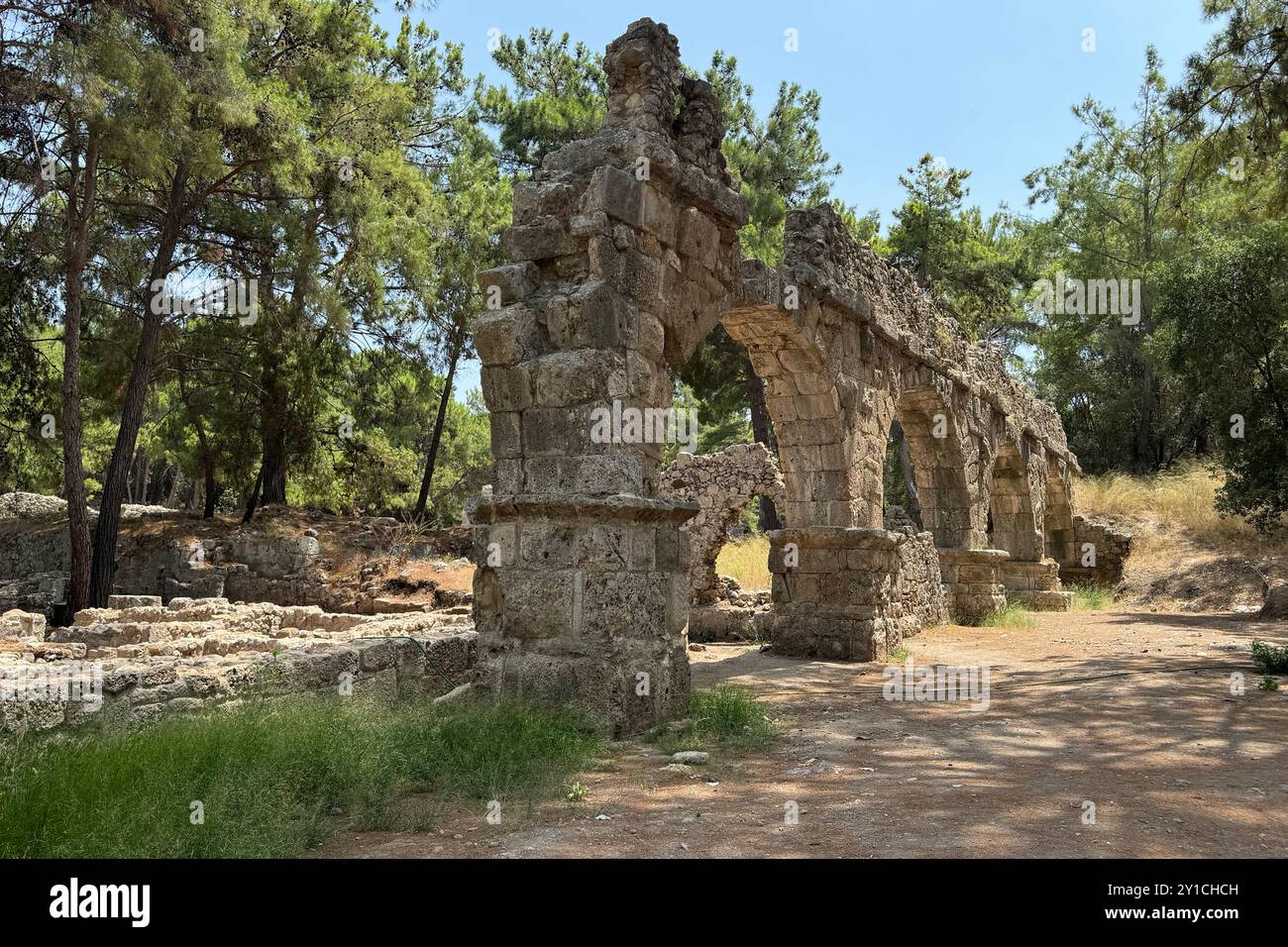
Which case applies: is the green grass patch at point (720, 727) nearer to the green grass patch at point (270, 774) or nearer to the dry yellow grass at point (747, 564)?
the green grass patch at point (270, 774)

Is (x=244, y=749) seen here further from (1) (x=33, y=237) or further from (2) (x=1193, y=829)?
(1) (x=33, y=237)

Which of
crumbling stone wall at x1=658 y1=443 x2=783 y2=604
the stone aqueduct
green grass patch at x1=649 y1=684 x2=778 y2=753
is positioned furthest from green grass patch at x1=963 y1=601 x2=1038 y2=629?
green grass patch at x1=649 y1=684 x2=778 y2=753

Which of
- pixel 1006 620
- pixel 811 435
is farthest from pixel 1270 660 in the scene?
pixel 1006 620

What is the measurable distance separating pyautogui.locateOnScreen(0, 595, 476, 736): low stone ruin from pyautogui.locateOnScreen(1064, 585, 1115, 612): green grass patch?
13601 mm

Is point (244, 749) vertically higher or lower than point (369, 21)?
lower

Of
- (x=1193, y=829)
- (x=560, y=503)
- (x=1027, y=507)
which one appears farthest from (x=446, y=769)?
(x=1027, y=507)

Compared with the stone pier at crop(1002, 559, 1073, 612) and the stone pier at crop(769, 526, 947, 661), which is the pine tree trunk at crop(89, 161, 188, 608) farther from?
the stone pier at crop(1002, 559, 1073, 612)

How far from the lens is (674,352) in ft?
22.0

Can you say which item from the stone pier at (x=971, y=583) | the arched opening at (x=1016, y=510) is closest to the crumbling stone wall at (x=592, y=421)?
the stone pier at (x=971, y=583)

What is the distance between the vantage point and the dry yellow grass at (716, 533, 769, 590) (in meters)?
16.5

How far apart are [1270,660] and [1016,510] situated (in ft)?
34.4

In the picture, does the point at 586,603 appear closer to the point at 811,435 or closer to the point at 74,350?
the point at 811,435

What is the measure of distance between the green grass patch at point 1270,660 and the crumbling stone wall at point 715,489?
6.35 metres

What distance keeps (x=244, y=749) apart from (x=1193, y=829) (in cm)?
379
